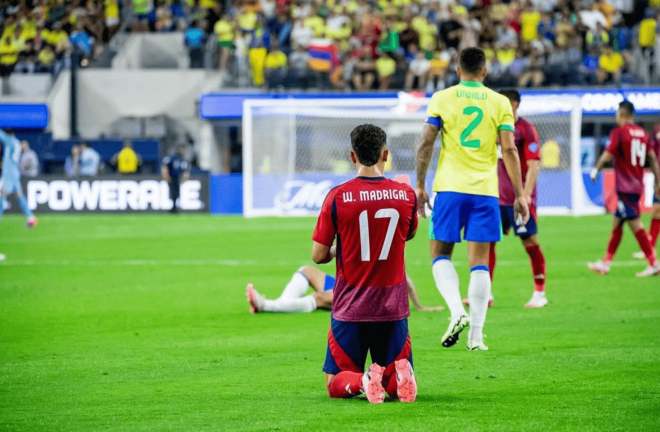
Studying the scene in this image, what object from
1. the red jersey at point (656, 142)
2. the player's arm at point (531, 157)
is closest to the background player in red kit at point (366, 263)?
the player's arm at point (531, 157)

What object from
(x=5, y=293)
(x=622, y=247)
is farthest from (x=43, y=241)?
(x=622, y=247)

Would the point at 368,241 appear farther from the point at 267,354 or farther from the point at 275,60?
the point at 275,60

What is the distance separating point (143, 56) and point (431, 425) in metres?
33.3

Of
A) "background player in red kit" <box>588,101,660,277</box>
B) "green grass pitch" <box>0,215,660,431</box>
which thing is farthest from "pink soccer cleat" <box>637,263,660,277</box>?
"green grass pitch" <box>0,215,660,431</box>

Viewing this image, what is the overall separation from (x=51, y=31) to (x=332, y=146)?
14.8 m

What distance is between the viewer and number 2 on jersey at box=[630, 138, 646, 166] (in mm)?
13977

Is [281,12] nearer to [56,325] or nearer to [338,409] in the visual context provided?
[56,325]

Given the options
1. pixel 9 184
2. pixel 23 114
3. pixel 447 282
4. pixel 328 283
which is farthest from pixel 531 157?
pixel 23 114

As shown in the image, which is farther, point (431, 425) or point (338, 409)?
point (338, 409)

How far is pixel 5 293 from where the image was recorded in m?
13.2

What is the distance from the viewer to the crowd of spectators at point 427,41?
105 ft

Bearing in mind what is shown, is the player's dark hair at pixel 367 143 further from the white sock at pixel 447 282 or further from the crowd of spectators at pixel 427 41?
the crowd of spectators at pixel 427 41

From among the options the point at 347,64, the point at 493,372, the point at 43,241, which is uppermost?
the point at 347,64

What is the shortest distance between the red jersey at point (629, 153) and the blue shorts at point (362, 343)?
8.27m
